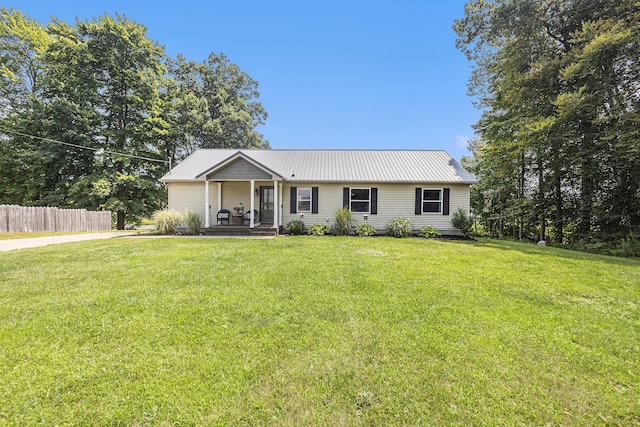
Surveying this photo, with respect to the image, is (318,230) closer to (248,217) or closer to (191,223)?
(248,217)

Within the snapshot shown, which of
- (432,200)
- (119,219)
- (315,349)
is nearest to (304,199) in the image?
(432,200)

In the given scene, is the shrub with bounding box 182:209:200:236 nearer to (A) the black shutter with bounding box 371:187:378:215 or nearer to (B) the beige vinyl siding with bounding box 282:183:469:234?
(B) the beige vinyl siding with bounding box 282:183:469:234

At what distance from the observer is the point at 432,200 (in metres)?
13.6

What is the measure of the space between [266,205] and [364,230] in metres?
5.44

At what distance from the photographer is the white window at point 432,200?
1362cm

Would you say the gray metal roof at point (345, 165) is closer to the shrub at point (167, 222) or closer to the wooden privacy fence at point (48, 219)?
the shrub at point (167, 222)

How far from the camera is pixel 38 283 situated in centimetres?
486

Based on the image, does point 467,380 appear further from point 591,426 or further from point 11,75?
point 11,75

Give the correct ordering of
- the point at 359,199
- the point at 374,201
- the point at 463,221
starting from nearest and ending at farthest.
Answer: the point at 463,221 < the point at 374,201 < the point at 359,199

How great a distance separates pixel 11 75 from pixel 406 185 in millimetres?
28837

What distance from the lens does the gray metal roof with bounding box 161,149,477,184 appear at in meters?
13.5

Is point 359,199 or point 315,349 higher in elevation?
point 359,199

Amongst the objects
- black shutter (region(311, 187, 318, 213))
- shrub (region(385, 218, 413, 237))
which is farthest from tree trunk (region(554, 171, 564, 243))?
black shutter (region(311, 187, 318, 213))

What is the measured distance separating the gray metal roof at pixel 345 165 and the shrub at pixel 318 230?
228 centimetres
